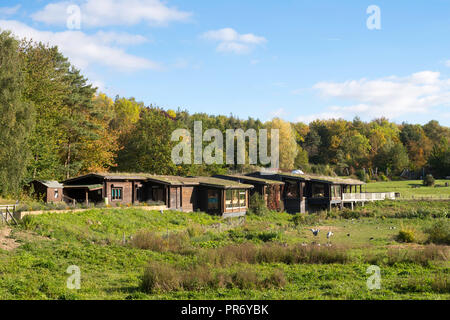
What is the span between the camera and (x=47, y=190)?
33.6 meters

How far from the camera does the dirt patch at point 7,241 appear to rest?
764 inches

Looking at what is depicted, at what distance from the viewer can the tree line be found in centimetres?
3191

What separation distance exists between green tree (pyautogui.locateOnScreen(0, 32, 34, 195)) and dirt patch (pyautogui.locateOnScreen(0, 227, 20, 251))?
1023cm

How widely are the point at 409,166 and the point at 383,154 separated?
24.6 feet

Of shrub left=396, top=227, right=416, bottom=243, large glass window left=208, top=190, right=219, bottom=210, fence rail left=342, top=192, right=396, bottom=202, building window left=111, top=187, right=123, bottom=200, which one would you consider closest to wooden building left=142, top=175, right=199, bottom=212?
large glass window left=208, top=190, right=219, bottom=210

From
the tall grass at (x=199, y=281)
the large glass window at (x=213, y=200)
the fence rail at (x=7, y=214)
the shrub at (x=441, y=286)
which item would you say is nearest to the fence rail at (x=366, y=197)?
the large glass window at (x=213, y=200)

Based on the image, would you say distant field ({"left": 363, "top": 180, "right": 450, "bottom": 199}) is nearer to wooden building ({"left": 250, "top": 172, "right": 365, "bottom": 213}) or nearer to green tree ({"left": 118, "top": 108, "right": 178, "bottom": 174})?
wooden building ({"left": 250, "top": 172, "right": 365, "bottom": 213})

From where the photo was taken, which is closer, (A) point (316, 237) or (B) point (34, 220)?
(B) point (34, 220)

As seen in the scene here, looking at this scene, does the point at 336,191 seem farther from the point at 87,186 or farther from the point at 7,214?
the point at 7,214

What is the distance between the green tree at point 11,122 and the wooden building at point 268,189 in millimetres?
23908

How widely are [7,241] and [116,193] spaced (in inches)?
668

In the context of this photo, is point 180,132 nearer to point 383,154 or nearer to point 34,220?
point 34,220

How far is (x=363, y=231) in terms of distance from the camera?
1265 inches
